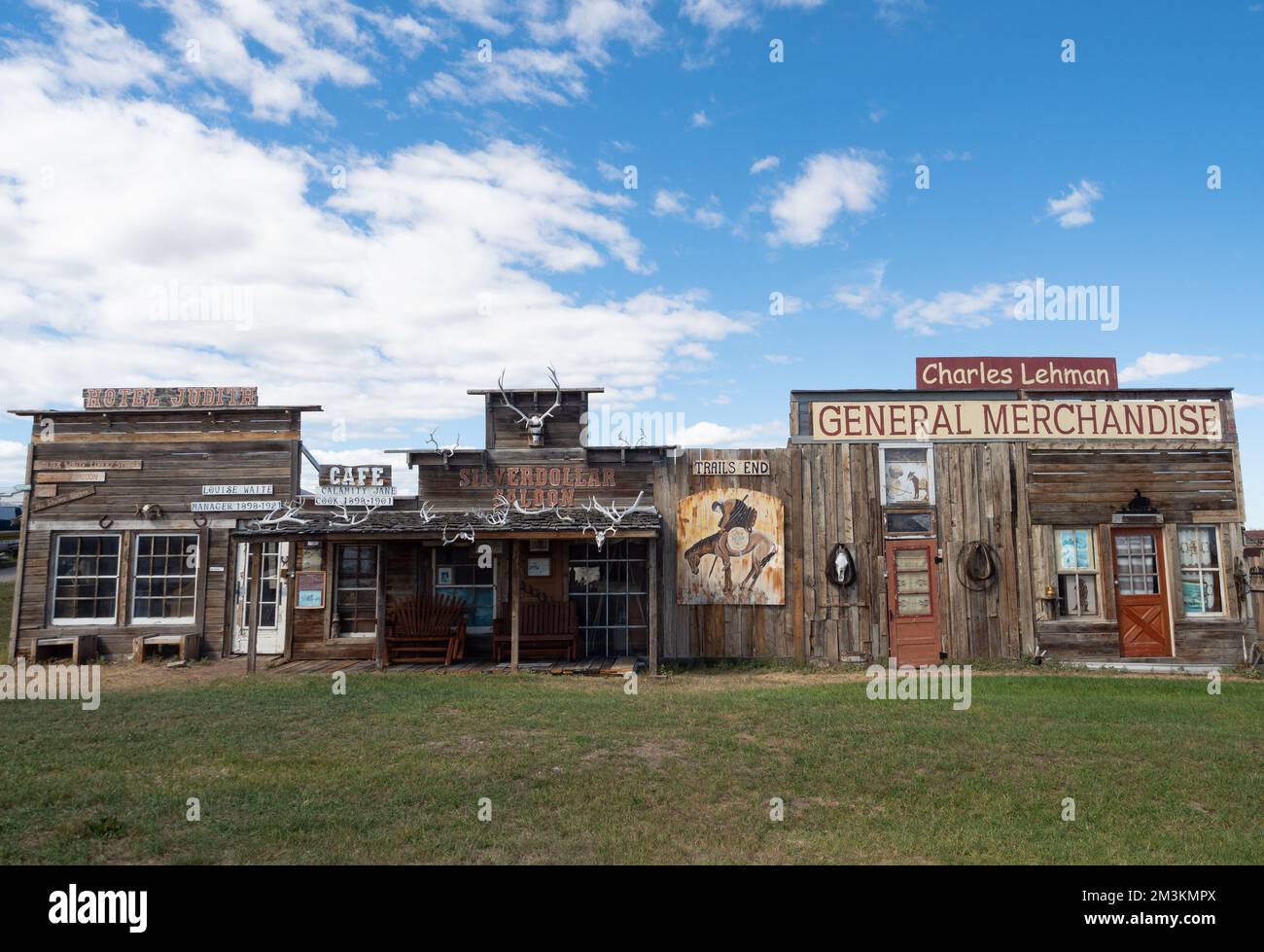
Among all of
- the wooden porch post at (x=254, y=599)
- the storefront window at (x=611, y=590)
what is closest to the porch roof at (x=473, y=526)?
the wooden porch post at (x=254, y=599)

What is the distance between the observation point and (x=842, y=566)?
1421 cm

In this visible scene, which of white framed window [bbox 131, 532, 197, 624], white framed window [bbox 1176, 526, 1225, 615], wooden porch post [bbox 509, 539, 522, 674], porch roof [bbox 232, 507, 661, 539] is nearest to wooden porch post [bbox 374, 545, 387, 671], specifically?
porch roof [bbox 232, 507, 661, 539]

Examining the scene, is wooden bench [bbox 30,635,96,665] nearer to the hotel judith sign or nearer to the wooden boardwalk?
the wooden boardwalk

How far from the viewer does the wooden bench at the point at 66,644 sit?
1489cm

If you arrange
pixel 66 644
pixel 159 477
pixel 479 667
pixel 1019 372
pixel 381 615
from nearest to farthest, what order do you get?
pixel 479 667 < pixel 381 615 < pixel 66 644 < pixel 159 477 < pixel 1019 372

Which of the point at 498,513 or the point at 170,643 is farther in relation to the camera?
the point at 170,643

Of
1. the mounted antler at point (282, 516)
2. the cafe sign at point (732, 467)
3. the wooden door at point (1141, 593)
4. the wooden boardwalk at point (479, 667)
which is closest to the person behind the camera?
the wooden boardwalk at point (479, 667)

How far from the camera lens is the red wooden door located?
14102 mm

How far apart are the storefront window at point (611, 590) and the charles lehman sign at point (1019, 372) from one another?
7810mm

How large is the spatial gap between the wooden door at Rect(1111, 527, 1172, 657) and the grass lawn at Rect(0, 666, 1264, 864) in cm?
314

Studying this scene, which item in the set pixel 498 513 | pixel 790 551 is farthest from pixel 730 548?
pixel 498 513

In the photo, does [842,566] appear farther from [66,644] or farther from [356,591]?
[66,644]

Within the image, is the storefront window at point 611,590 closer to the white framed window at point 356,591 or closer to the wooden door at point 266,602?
the white framed window at point 356,591

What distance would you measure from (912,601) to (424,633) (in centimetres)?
879
